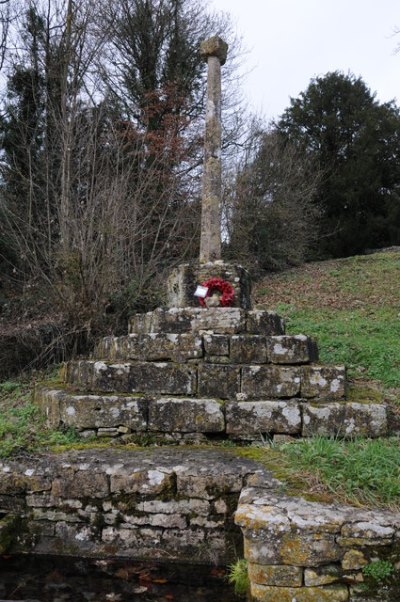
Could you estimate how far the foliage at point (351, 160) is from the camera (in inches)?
891

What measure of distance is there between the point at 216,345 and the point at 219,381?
0.47 m

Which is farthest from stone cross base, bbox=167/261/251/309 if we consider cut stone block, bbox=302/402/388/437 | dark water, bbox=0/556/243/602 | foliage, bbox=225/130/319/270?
foliage, bbox=225/130/319/270

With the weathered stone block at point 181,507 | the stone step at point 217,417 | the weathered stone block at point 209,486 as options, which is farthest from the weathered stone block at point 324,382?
the weathered stone block at point 181,507

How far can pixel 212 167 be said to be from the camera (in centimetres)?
768

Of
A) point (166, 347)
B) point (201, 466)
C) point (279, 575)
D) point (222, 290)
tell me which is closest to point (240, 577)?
point (279, 575)

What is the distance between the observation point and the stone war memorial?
2998mm

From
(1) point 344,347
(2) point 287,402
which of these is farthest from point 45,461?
(1) point 344,347

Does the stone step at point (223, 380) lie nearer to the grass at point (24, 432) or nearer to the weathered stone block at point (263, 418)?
the weathered stone block at point (263, 418)

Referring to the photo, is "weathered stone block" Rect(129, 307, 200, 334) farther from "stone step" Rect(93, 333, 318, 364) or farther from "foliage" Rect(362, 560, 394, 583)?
"foliage" Rect(362, 560, 394, 583)

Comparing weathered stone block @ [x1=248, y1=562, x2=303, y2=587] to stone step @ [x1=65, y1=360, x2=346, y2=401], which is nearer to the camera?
weathered stone block @ [x1=248, y1=562, x2=303, y2=587]

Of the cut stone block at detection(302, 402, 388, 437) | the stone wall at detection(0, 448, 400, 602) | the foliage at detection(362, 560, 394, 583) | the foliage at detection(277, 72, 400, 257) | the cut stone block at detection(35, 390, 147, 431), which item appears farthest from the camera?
the foliage at detection(277, 72, 400, 257)

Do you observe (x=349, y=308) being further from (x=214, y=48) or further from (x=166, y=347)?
(x=166, y=347)

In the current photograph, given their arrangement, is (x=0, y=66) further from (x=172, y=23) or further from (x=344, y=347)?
(x=344, y=347)

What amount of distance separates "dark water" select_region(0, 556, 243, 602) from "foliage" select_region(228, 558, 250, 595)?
0.07 meters
